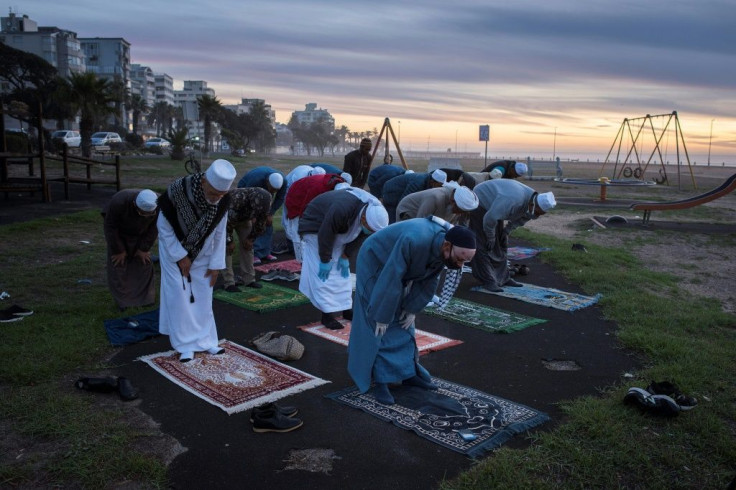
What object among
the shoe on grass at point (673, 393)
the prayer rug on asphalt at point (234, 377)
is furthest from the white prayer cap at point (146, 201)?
the shoe on grass at point (673, 393)

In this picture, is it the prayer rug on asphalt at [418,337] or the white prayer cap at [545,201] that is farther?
the white prayer cap at [545,201]

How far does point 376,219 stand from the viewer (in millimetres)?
5477

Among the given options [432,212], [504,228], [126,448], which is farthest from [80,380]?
[504,228]

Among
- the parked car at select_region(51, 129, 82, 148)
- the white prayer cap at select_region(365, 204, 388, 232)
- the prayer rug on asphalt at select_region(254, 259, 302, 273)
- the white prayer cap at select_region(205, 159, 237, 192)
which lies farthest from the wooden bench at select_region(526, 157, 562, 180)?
the white prayer cap at select_region(205, 159, 237, 192)

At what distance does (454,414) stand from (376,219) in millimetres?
1934

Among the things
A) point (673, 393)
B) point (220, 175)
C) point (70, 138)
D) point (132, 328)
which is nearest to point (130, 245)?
point (132, 328)

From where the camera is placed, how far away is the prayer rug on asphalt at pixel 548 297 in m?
7.46

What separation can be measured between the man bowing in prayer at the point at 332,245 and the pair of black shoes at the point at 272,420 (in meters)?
2.14

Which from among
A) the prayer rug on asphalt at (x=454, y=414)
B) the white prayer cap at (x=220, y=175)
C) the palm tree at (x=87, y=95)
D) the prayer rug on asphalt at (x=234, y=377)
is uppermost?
the palm tree at (x=87, y=95)

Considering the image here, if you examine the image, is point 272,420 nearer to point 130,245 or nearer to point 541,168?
point 130,245

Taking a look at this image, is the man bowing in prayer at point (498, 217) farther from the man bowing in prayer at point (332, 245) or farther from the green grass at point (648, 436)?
the man bowing in prayer at point (332, 245)

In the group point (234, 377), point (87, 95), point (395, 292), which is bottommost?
point (234, 377)

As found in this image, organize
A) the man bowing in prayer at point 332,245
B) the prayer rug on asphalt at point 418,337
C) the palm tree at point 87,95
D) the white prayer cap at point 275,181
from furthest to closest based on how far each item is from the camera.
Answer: the palm tree at point 87,95 → the white prayer cap at point 275,181 → the man bowing in prayer at point 332,245 → the prayer rug on asphalt at point 418,337

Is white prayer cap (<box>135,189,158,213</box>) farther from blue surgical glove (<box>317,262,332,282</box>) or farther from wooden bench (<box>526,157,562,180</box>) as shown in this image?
wooden bench (<box>526,157,562,180</box>)
